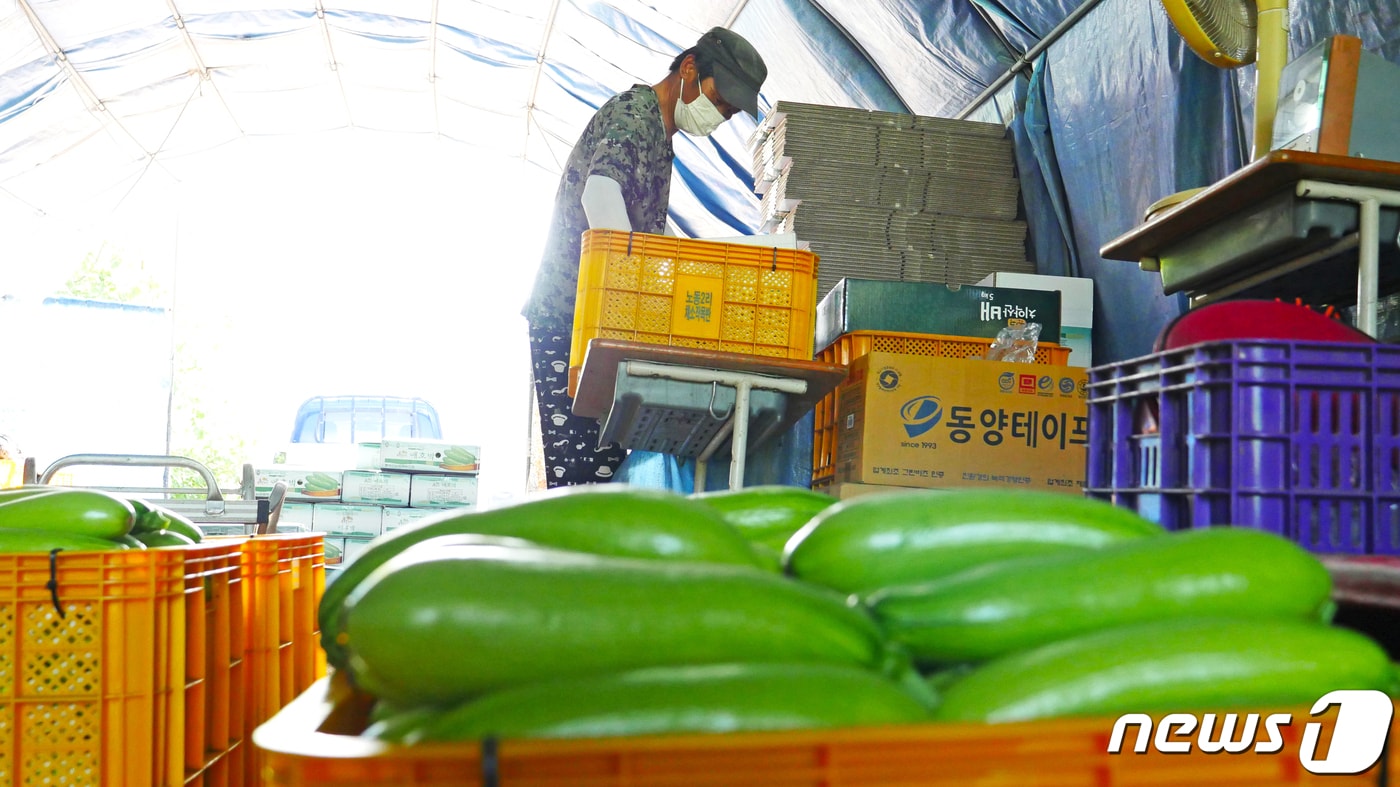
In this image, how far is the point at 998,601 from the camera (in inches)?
27.1

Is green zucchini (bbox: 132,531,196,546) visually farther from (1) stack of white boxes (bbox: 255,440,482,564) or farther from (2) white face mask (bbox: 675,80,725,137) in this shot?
(1) stack of white boxes (bbox: 255,440,482,564)

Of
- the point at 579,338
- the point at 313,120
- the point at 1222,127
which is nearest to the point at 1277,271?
the point at 1222,127

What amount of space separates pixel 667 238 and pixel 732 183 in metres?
3.96

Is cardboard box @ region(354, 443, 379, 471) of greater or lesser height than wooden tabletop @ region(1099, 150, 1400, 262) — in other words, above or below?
below

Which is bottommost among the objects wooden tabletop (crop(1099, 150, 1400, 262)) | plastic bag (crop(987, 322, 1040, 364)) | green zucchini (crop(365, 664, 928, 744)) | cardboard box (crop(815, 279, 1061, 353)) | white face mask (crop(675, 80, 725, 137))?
green zucchini (crop(365, 664, 928, 744))

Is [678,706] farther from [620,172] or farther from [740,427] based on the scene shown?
[620,172]

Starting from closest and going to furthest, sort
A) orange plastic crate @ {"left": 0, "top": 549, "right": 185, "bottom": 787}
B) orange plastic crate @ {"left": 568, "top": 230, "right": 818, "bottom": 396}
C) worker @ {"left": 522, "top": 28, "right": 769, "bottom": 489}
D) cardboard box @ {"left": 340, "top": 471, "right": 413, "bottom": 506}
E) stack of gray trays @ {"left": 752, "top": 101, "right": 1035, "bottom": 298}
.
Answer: orange plastic crate @ {"left": 0, "top": 549, "right": 185, "bottom": 787}, orange plastic crate @ {"left": 568, "top": 230, "right": 818, "bottom": 396}, worker @ {"left": 522, "top": 28, "right": 769, "bottom": 489}, stack of gray trays @ {"left": 752, "top": 101, "right": 1035, "bottom": 298}, cardboard box @ {"left": 340, "top": 471, "right": 413, "bottom": 506}

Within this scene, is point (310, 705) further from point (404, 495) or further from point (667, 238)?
point (404, 495)

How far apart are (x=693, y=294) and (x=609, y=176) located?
0.77 metres

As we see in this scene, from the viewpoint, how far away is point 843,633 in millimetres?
654

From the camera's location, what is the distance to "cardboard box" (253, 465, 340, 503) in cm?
731

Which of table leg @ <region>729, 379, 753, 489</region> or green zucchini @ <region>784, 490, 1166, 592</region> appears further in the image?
table leg @ <region>729, 379, 753, 489</region>

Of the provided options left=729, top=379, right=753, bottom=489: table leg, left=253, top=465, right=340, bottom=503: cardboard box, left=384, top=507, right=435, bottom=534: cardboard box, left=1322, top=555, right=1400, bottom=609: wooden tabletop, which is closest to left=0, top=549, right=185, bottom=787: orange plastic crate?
left=1322, top=555, right=1400, bottom=609: wooden tabletop

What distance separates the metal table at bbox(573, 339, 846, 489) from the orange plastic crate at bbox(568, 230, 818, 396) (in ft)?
0.40
